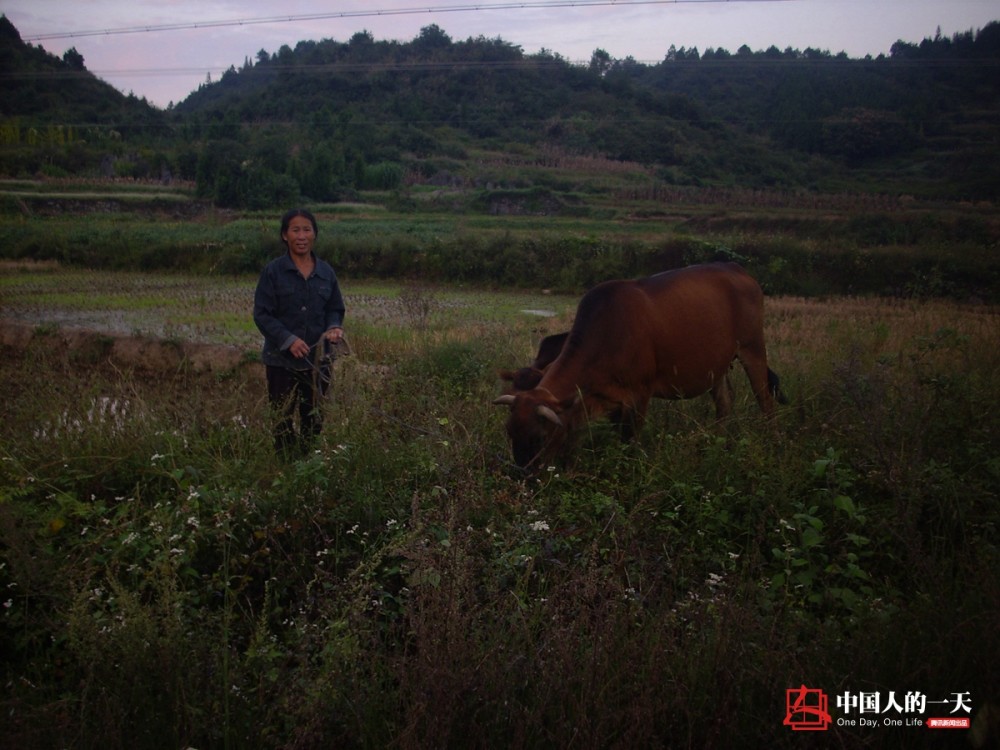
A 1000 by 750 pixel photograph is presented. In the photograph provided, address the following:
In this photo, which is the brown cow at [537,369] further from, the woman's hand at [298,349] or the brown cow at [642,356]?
the woman's hand at [298,349]

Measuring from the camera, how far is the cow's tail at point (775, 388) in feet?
20.9

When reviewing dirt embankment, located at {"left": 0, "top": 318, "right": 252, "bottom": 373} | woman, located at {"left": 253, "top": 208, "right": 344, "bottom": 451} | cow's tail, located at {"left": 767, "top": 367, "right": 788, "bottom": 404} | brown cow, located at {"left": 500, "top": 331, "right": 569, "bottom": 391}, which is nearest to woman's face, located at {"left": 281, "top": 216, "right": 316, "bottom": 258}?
woman, located at {"left": 253, "top": 208, "right": 344, "bottom": 451}

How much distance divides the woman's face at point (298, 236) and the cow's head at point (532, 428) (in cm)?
196

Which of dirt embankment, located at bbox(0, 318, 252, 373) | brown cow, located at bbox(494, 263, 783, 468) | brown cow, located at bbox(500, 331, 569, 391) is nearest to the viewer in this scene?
brown cow, located at bbox(494, 263, 783, 468)

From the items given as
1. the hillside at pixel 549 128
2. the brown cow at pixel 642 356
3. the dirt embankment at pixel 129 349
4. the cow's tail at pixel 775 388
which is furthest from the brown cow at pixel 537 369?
the hillside at pixel 549 128

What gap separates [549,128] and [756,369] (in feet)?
184

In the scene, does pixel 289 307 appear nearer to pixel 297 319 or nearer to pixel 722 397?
pixel 297 319

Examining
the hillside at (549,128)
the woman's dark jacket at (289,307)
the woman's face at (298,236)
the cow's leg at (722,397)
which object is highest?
the hillside at (549,128)

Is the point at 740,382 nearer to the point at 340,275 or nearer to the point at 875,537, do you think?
the point at 875,537

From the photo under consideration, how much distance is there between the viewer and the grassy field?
2516mm

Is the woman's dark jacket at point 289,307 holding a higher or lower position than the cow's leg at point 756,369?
higher

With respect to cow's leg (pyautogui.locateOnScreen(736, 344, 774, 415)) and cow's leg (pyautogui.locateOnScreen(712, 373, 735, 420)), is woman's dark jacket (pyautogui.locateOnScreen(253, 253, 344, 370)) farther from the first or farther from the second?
cow's leg (pyautogui.locateOnScreen(736, 344, 774, 415))

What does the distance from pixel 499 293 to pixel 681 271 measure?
48.0ft

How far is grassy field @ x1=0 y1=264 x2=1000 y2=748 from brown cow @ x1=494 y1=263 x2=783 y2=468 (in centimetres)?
24
